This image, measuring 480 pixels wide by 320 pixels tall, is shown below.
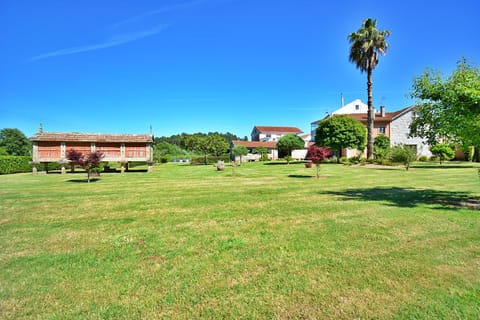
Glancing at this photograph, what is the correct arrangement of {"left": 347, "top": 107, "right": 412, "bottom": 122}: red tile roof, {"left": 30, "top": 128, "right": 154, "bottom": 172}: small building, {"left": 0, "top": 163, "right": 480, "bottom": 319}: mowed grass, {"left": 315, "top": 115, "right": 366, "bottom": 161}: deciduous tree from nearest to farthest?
{"left": 0, "top": 163, "right": 480, "bottom": 319}: mowed grass < {"left": 30, "top": 128, "right": 154, "bottom": 172}: small building < {"left": 315, "top": 115, "right": 366, "bottom": 161}: deciduous tree < {"left": 347, "top": 107, "right": 412, "bottom": 122}: red tile roof

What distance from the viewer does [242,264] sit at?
379 cm

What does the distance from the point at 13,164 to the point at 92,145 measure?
9.51m

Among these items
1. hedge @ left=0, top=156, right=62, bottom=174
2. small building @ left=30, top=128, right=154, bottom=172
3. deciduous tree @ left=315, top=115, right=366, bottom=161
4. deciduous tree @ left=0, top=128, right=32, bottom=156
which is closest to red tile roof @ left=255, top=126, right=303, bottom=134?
deciduous tree @ left=315, top=115, right=366, bottom=161

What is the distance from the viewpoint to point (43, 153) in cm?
2308

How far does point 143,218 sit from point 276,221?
364 centimetres

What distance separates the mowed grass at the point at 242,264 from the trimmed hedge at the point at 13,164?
79.1 ft

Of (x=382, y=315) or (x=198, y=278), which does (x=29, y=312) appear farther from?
(x=382, y=315)

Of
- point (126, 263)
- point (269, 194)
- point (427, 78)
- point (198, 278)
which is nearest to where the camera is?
point (198, 278)

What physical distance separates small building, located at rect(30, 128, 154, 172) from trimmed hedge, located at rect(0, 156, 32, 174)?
15.5 feet

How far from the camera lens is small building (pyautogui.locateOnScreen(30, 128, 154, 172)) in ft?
75.5

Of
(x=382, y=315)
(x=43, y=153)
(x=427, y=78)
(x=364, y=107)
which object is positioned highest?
(x=364, y=107)

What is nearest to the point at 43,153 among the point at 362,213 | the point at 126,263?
the point at 126,263

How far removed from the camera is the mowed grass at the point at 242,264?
2.77 m

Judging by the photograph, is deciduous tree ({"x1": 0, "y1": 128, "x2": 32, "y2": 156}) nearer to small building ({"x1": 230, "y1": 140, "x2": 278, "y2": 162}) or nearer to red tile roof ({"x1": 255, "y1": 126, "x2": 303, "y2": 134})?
small building ({"x1": 230, "y1": 140, "x2": 278, "y2": 162})
